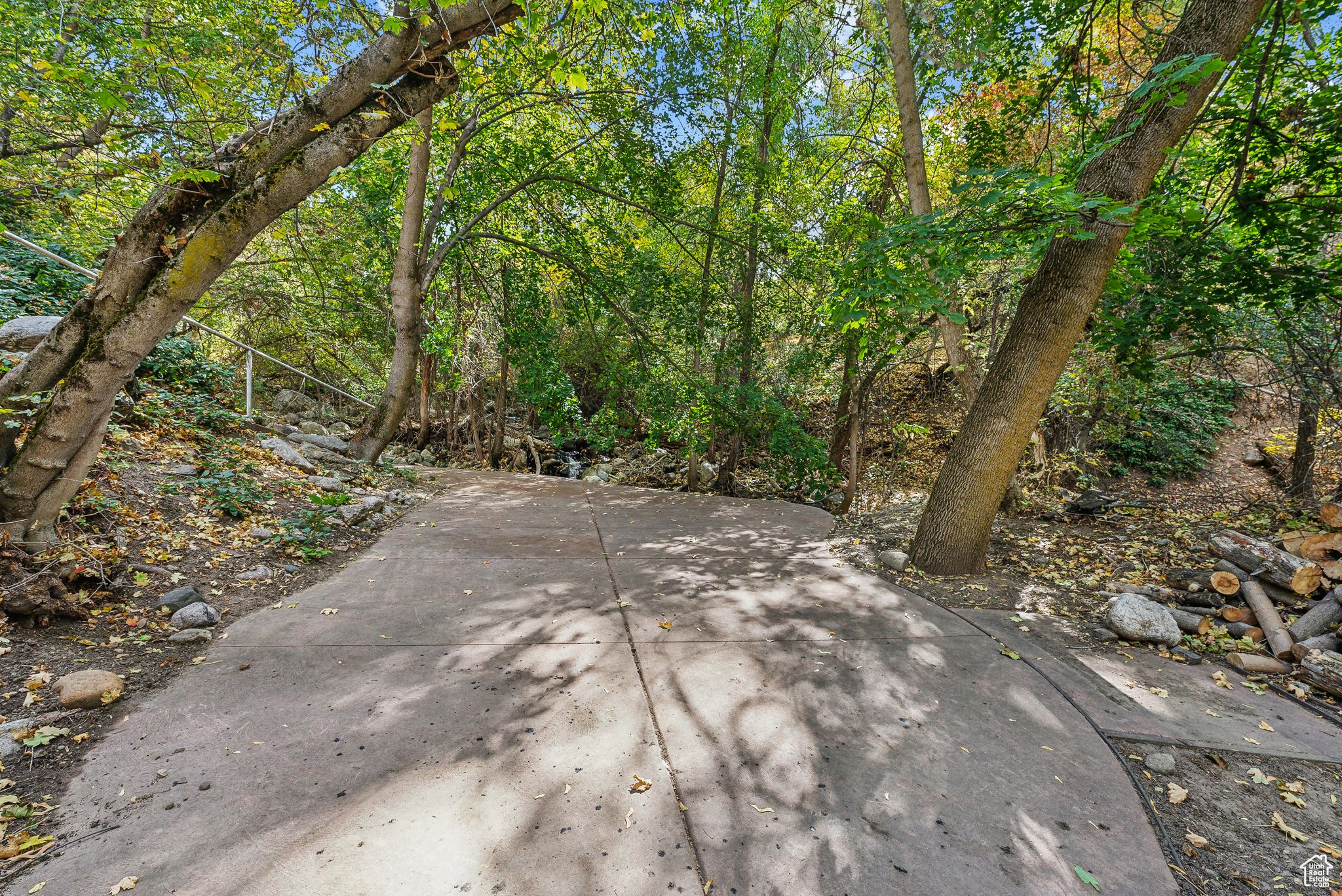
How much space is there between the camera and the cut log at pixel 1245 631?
10.9 feet

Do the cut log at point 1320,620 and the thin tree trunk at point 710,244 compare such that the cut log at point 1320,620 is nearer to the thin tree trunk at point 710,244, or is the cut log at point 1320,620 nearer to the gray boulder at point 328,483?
the thin tree trunk at point 710,244

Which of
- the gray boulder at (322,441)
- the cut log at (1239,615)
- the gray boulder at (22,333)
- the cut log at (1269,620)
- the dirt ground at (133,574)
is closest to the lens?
the dirt ground at (133,574)

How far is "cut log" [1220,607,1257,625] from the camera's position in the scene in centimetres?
344

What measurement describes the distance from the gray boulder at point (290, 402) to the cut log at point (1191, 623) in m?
14.1

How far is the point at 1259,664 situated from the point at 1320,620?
0.52 metres

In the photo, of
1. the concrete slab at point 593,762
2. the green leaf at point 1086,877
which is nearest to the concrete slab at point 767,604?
the concrete slab at point 593,762

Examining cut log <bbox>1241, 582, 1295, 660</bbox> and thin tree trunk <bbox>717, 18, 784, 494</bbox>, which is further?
thin tree trunk <bbox>717, 18, 784, 494</bbox>

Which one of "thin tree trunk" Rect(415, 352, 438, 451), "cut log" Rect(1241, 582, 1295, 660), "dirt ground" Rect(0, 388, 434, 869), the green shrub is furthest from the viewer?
"thin tree trunk" Rect(415, 352, 438, 451)

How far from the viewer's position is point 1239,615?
3.46 m

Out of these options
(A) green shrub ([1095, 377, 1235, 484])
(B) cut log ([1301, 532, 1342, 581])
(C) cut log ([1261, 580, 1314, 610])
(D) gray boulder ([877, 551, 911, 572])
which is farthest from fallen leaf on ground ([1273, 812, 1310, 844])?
(A) green shrub ([1095, 377, 1235, 484])

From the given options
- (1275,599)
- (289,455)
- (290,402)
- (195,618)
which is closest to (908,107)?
(1275,599)

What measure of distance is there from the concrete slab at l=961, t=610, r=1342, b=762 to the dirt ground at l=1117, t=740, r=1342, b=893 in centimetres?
10

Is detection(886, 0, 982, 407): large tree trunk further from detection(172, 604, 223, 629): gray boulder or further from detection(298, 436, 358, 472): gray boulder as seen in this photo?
detection(298, 436, 358, 472): gray boulder

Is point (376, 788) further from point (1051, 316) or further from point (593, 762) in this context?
point (1051, 316)
